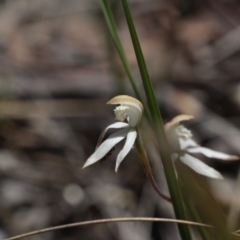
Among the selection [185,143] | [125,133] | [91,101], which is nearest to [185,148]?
[185,143]

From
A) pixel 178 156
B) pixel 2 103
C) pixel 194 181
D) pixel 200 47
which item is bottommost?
pixel 200 47

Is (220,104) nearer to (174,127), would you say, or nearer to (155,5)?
(155,5)

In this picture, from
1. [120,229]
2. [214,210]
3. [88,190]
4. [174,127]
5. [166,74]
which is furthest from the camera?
[166,74]

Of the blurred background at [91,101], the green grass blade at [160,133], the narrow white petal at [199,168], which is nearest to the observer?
the green grass blade at [160,133]

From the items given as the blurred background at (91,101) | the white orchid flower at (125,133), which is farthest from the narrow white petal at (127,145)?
the blurred background at (91,101)

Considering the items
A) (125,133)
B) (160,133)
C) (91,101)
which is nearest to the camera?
(160,133)

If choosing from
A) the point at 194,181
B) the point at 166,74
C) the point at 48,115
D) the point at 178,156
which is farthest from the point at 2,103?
the point at 194,181

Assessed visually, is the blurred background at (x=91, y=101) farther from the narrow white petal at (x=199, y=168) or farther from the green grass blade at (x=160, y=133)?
the green grass blade at (x=160, y=133)

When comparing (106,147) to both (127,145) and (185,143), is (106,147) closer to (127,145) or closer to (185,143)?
(127,145)

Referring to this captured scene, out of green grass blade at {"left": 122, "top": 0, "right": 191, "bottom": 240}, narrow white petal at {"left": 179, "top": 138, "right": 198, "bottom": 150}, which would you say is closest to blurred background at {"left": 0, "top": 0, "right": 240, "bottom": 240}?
narrow white petal at {"left": 179, "top": 138, "right": 198, "bottom": 150}
